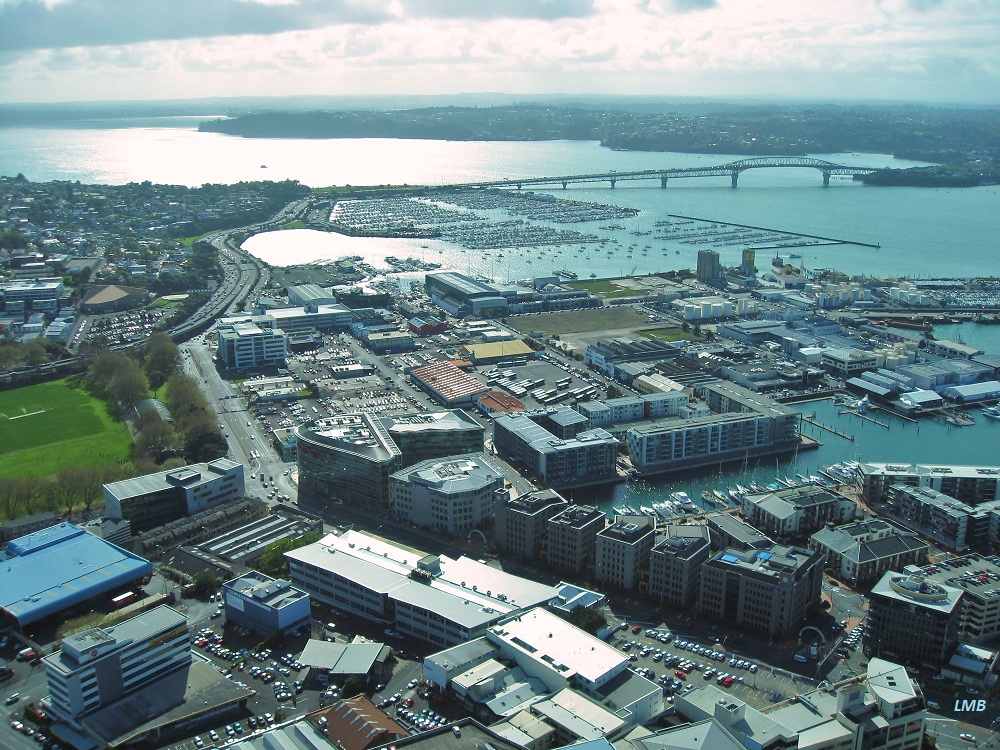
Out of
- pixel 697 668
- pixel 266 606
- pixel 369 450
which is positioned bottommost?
pixel 697 668

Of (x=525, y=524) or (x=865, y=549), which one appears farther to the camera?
(x=525, y=524)

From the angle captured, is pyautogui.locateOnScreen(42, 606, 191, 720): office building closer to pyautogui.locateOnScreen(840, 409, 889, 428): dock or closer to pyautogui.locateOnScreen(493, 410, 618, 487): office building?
pyautogui.locateOnScreen(493, 410, 618, 487): office building

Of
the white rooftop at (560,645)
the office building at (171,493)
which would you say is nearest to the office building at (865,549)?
the white rooftop at (560,645)

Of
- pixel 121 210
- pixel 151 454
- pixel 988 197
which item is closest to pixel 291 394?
pixel 151 454

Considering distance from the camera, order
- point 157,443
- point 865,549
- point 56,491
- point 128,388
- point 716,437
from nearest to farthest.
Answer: point 865,549 < point 56,491 < point 157,443 < point 716,437 < point 128,388

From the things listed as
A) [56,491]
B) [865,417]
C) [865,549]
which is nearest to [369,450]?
[56,491]

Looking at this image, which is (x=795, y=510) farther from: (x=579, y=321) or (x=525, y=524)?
(x=579, y=321)

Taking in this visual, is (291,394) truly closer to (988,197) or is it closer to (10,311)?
(10,311)
